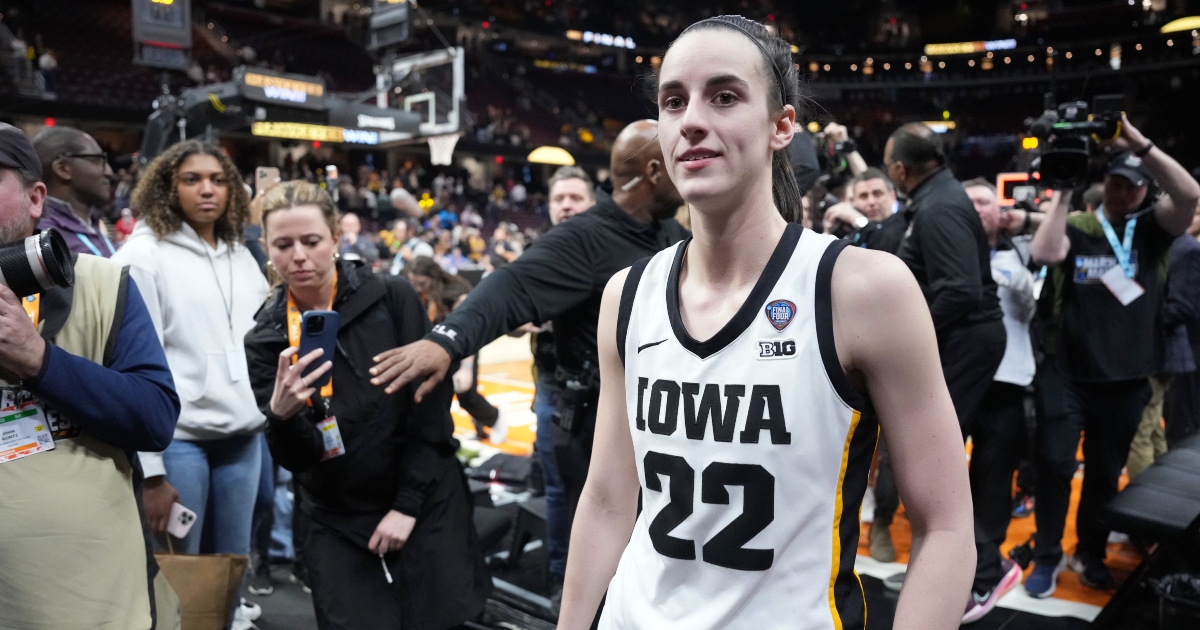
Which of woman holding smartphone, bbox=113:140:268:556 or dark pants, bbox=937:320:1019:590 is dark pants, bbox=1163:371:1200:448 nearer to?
dark pants, bbox=937:320:1019:590

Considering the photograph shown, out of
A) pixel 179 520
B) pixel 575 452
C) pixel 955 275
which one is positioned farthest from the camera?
pixel 955 275

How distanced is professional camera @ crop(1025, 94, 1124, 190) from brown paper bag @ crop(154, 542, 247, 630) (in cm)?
354

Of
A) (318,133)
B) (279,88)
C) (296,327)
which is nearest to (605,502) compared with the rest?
(296,327)

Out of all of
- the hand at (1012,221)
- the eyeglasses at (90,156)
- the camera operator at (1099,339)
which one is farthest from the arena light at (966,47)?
the eyeglasses at (90,156)

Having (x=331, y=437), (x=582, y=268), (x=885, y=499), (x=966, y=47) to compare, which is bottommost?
(x=885, y=499)

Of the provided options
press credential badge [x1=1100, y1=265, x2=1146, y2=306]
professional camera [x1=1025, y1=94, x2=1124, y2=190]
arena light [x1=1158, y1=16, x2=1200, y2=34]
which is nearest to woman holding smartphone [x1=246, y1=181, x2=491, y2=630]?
professional camera [x1=1025, y1=94, x2=1124, y2=190]

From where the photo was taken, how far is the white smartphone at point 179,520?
2.80 m

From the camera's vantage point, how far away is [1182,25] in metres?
28.5

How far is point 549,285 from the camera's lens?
9.14 feet

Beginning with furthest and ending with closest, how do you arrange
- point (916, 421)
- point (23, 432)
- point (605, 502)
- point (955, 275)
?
1. point (955, 275)
2. point (23, 432)
3. point (605, 502)
4. point (916, 421)

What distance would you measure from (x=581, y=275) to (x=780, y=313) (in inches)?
61.0

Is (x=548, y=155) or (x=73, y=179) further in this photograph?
(x=548, y=155)

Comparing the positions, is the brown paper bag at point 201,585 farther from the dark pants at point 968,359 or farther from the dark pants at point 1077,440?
the dark pants at point 1077,440

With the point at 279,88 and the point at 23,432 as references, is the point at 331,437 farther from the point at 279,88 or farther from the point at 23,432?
the point at 279,88
